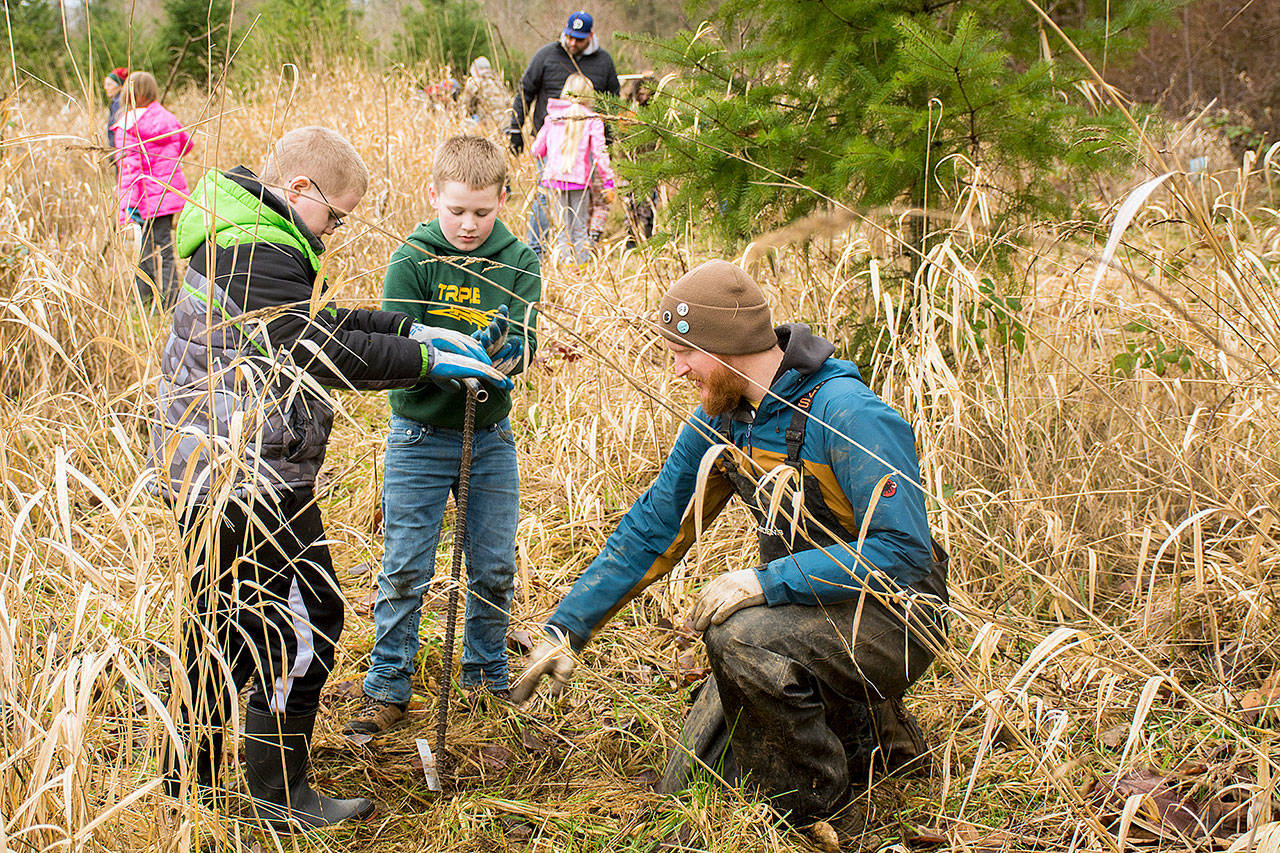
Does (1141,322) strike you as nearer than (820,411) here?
No

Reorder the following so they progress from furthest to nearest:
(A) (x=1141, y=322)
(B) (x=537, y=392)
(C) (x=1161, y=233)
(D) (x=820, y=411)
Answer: (C) (x=1161, y=233), (B) (x=537, y=392), (A) (x=1141, y=322), (D) (x=820, y=411)

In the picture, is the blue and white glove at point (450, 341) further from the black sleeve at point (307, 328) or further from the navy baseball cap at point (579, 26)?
the navy baseball cap at point (579, 26)

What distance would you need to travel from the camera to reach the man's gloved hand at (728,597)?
8.13ft

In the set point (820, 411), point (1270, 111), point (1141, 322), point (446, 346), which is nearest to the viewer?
point (820, 411)

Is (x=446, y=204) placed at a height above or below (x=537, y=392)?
above

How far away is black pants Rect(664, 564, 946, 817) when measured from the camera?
2.44 meters

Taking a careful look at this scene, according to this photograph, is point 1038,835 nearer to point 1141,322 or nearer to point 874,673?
point 874,673

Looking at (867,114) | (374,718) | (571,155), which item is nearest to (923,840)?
(374,718)

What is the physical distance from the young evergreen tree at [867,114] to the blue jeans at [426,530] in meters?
1.31

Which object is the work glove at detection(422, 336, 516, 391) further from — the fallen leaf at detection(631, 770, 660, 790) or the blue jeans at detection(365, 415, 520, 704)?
the fallen leaf at detection(631, 770, 660, 790)

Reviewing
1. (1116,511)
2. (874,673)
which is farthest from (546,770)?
(1116,511)

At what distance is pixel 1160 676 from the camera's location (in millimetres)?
1903

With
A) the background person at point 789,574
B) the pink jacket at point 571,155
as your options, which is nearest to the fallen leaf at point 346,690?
the background person at point 789,574

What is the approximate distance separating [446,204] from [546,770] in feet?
5.17
